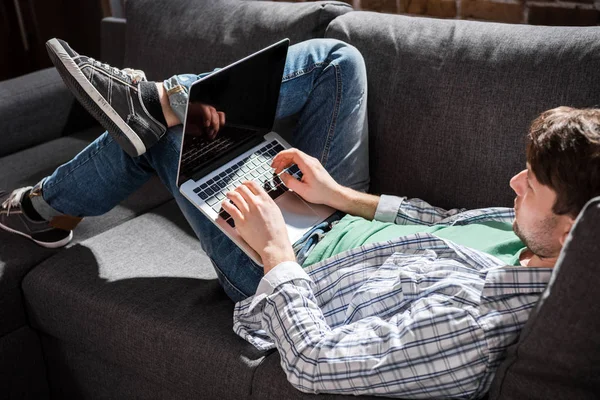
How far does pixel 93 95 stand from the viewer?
4.84 feet

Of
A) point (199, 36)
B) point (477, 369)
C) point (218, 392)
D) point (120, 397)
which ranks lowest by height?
point (120, 397)

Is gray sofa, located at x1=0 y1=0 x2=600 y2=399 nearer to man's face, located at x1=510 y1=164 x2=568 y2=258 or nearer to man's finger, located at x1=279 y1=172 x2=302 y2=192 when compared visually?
man's finger, located at x1=279 y1=172 x2=302 y2=192

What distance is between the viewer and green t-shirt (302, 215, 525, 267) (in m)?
1.37

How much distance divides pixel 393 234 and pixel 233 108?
43cm

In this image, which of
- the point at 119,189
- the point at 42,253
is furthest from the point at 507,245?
the point at 42,253

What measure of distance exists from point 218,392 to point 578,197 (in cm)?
76

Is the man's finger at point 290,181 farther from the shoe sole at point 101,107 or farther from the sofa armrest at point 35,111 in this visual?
the sofa armrest at point 35,111

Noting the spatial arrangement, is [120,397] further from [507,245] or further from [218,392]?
[507,245]

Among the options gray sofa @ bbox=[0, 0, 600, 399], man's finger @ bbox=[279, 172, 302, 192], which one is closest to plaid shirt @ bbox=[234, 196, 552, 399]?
gray sofa @ bbox=[0, 0, 600, 399]

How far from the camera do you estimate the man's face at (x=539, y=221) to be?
1.08m

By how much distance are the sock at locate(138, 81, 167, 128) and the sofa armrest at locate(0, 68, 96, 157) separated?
889 mm

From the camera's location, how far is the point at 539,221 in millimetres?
1100

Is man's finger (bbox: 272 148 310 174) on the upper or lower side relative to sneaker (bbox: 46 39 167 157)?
lower

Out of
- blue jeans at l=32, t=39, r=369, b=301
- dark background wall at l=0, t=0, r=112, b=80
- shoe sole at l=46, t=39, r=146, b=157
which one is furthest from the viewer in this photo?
dark background wall at l=0, t=0, r=112, b=80
